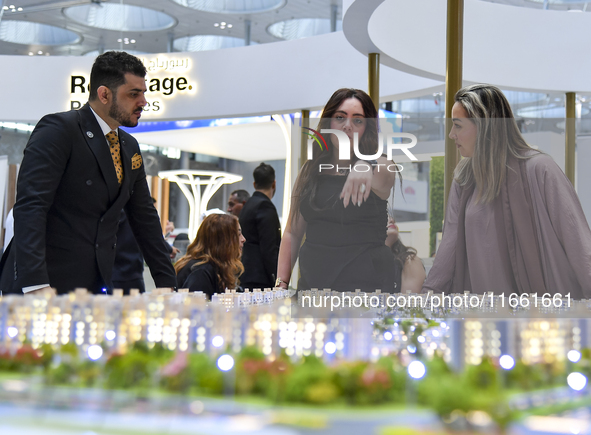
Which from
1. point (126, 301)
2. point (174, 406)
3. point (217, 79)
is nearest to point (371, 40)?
point (217, 79)

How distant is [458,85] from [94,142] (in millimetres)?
2764

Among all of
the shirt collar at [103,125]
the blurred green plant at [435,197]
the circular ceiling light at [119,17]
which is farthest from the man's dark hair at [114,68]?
the circular ceiling light at [119,17]

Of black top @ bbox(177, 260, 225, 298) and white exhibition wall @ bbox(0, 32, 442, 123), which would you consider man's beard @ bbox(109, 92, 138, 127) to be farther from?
white exhibition wall @ bbox(0, 32, 442, 123)

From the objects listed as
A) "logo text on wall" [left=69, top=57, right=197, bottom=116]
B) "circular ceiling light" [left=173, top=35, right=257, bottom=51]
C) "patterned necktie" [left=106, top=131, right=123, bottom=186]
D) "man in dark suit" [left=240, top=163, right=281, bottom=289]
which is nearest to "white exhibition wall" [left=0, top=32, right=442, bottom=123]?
"logo text on wall" [left=69, top=57, right=197, bottom=116]

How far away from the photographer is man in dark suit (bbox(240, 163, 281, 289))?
5.29m

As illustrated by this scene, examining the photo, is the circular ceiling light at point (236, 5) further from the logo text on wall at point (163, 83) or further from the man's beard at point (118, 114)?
the man's beard at point (118, 114)

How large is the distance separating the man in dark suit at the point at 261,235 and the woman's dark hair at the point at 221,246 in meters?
1.02

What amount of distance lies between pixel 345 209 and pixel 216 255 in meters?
1.60

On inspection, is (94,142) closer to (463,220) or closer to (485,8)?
(463,220)

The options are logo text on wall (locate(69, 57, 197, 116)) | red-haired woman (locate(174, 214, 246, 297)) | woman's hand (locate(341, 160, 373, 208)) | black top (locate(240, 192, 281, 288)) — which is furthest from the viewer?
logo text on wall (locate(69, 57, 197, 116))

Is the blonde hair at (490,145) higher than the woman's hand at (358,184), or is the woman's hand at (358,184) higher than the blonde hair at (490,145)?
the blonde hair at (490,145)

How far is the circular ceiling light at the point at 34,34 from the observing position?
1872 cm

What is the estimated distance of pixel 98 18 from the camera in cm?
1812

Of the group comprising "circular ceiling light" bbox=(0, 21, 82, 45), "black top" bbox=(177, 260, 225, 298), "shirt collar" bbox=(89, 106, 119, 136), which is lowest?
"black top" bbox=(177, 260, 225, 298)
